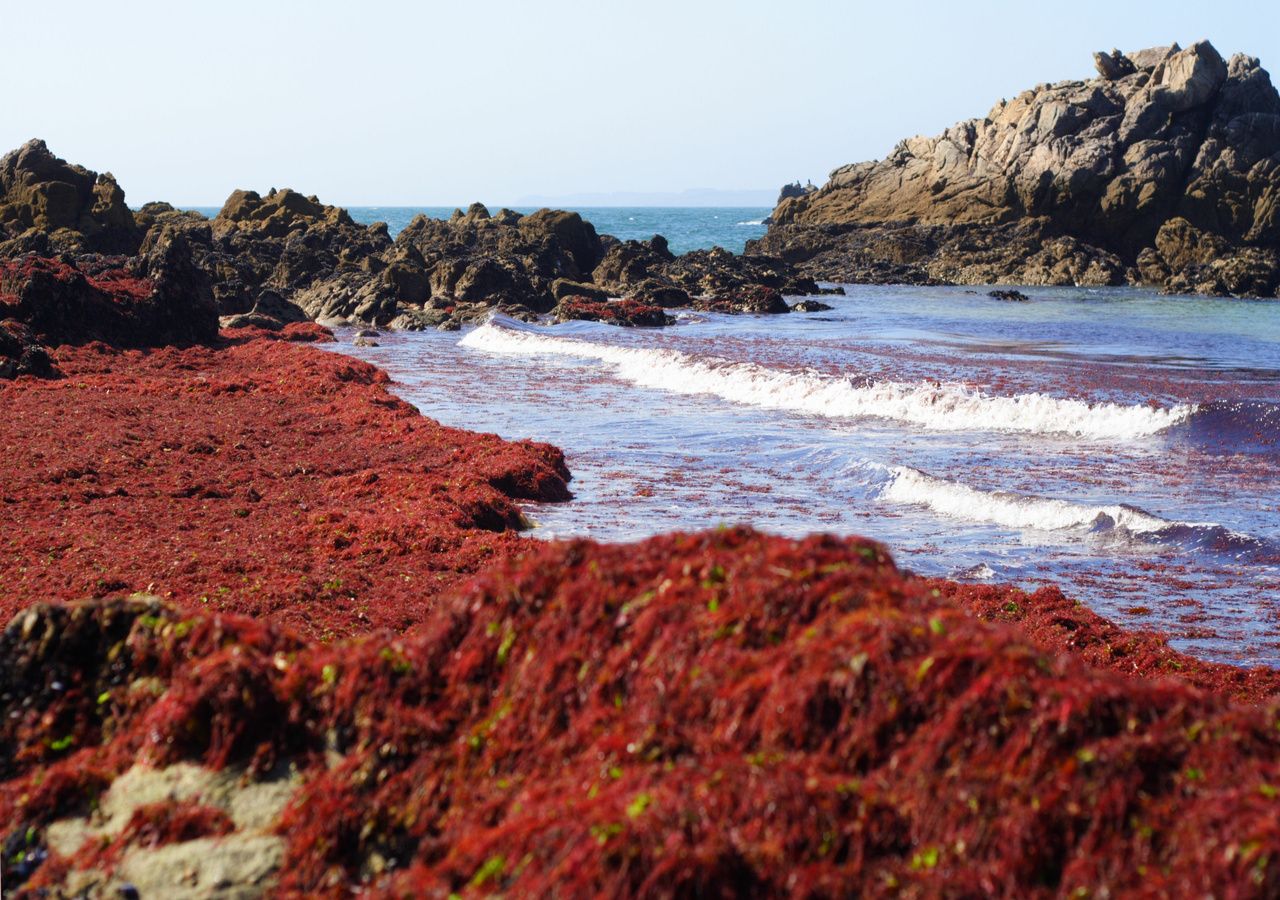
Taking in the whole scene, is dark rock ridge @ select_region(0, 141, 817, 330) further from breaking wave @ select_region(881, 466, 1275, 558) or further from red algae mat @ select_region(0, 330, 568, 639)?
breaking wave @ select_region(881, 466, 1275, 558)

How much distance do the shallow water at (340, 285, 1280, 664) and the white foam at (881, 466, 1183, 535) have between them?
0.04m

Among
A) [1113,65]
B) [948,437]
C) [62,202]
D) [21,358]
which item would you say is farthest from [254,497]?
[1113,65]

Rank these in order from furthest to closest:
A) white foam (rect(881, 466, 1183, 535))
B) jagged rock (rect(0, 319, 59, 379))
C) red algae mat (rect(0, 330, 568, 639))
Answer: jagged rock (rect(0, 319, 59, 379)) < white foam (rect(881, 466, 1183, 535)) < red algae mat (rect(0, 330, 568, 639))

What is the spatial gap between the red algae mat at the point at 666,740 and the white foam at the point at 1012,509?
1119 centimetres

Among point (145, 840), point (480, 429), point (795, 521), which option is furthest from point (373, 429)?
point (145, 840)

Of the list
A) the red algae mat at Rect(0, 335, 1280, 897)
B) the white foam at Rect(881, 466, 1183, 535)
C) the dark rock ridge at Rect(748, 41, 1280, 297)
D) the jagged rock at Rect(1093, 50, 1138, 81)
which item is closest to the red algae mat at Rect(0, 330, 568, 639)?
the red algae mat at Rect(0, 335, 1280, 897)

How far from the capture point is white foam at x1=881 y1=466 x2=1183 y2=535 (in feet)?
51.4

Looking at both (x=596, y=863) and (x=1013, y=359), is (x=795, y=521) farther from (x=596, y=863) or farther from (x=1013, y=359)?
(x=1013, y=359)

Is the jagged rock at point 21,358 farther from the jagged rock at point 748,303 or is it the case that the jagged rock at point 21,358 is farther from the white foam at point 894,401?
the jagged rock at point 748,303

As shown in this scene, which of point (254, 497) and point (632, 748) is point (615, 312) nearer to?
point (254, 497)

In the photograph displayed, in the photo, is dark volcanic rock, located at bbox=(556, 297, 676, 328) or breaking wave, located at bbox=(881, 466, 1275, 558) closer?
breaking wave, located at bbox=(881, 466, 1275, 558)

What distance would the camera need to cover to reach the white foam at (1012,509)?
15672 mm

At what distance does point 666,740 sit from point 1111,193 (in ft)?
235

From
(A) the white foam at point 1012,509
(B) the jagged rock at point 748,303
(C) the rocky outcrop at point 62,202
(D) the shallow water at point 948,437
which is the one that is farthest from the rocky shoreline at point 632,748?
(C) the rocky outcrop at point 62,202
